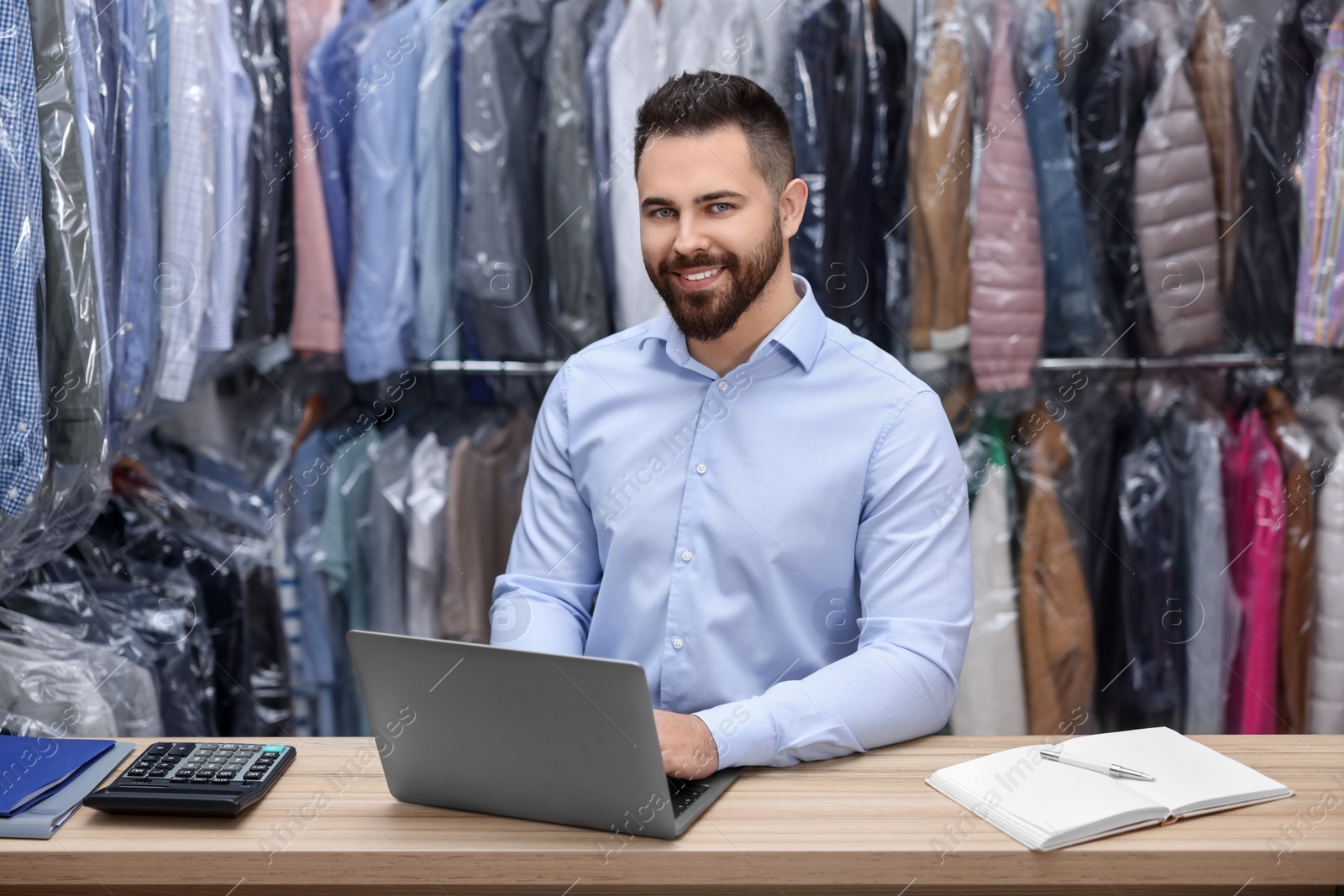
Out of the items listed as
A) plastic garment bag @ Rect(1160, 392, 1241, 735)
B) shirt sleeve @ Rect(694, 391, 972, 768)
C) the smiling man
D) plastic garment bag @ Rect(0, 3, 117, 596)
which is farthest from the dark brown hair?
plastic garment bag @ Rect(1160, 392, 1241, 735)

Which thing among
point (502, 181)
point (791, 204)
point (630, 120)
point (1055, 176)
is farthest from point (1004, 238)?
point (502, 181)

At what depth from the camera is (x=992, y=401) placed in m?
2.58

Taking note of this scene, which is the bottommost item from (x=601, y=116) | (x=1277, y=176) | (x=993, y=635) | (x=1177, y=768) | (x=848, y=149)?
(x=993, y=635)

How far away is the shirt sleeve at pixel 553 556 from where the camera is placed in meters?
1.59

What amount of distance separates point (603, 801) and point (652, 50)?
5.90ft

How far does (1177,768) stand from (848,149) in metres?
1.55

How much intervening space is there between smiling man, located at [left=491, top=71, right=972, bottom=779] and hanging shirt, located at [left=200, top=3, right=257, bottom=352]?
3.32ft

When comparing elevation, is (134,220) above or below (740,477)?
above

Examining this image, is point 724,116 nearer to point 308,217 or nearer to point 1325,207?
point 308,217

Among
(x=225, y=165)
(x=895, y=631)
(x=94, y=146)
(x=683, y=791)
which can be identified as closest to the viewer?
(x=683, y=791)

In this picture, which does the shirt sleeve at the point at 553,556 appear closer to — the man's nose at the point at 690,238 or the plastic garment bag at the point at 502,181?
the man's nose at the point at 690,238

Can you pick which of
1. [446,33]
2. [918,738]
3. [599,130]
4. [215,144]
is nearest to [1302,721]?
[918,738]

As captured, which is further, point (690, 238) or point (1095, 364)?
point (1095, 364)

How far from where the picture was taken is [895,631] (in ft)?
4.53
